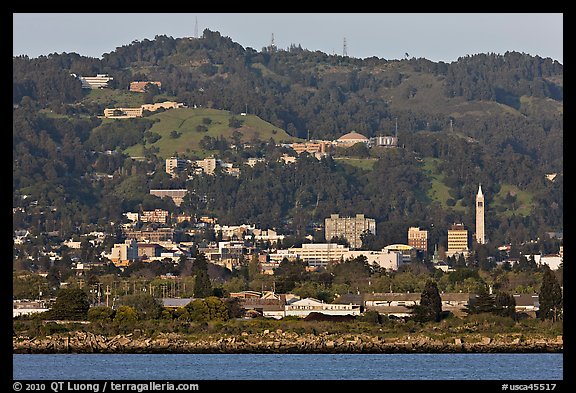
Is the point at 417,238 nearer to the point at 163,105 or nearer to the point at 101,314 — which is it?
the point at 163,105

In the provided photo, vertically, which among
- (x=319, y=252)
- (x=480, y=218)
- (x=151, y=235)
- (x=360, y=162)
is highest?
(x=360, y=162)

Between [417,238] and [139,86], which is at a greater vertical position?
[139,86]

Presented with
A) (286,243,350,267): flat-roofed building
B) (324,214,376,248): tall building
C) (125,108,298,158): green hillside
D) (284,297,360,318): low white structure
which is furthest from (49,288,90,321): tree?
(125,108,298,158): green hillside

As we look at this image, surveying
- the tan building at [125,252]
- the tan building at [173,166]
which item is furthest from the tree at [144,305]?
the tan building at [173,166]

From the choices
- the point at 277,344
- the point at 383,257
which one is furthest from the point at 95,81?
the point at 277,344
